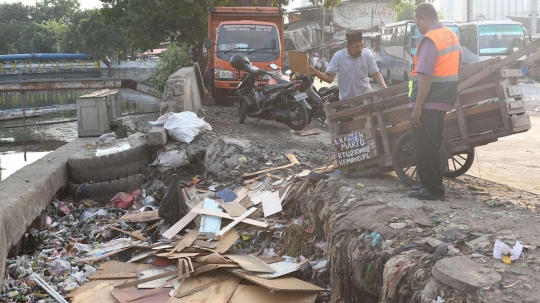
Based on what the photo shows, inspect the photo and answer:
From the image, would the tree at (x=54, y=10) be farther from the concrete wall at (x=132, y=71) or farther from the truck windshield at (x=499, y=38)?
the truck windshield at (x=499, y=38)

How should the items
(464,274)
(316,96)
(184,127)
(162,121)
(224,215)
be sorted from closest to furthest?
(464,274) → (224,215) → (184,127) → (162,121) → (316,96)

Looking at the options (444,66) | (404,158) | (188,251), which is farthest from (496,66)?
(188,251)

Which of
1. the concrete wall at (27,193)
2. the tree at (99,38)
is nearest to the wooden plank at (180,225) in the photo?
the concrete wall at (27,193)

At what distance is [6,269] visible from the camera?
5758 mm

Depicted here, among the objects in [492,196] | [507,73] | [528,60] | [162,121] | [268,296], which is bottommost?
[268,296]

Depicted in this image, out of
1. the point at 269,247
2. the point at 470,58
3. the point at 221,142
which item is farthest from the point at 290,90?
the point at 470,58

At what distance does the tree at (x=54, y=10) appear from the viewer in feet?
308

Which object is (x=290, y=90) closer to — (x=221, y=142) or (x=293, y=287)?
(x=221, y=142)

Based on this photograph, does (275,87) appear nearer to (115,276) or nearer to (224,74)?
(224,74)

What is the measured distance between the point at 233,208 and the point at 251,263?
1.40m

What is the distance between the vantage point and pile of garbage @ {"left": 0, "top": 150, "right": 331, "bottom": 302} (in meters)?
5.17

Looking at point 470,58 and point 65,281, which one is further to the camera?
point 470,58

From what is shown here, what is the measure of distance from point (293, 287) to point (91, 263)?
258 cm

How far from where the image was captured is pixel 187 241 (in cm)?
607
